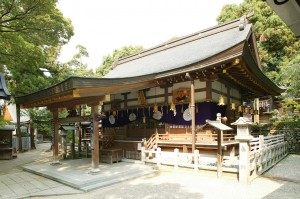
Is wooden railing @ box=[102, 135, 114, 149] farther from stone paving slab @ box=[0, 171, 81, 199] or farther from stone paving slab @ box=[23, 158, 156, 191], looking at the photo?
stone paving slab @ box=[0, 171, 81, 199]

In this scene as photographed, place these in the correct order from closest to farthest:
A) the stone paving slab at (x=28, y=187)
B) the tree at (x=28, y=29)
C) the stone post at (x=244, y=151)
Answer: the stone paving slab at (x=28, y=187) < the stone post at (x=244, y=151) < the tree at (x=28, y=29)

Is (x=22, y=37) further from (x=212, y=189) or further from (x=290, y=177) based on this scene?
(x=290, y=177)

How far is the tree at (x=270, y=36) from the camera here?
86.9ft

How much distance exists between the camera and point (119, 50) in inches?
1534

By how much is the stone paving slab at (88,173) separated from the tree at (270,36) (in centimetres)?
2276

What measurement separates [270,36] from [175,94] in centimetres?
2044

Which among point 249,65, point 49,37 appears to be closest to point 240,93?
point 249,65

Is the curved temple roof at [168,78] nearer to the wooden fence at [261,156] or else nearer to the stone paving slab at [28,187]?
the stone paving slab at [28,187]

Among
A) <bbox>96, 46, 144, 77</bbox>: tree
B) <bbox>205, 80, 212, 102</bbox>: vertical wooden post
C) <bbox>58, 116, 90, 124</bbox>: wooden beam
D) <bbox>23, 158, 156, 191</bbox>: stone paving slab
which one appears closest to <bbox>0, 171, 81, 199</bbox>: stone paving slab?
<bbox>23, 158, 156, 191</bbox>: stone paving slab

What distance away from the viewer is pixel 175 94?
12.6 metres

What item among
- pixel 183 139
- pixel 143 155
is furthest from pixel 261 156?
pixel 143 155

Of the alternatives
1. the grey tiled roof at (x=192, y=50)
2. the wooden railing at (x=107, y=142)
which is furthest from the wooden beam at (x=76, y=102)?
the grey tiled roof at (x=192, y=50)

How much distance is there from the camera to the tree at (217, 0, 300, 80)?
26500mm

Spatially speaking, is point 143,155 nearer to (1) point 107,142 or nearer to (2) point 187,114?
(2) point 187,114
